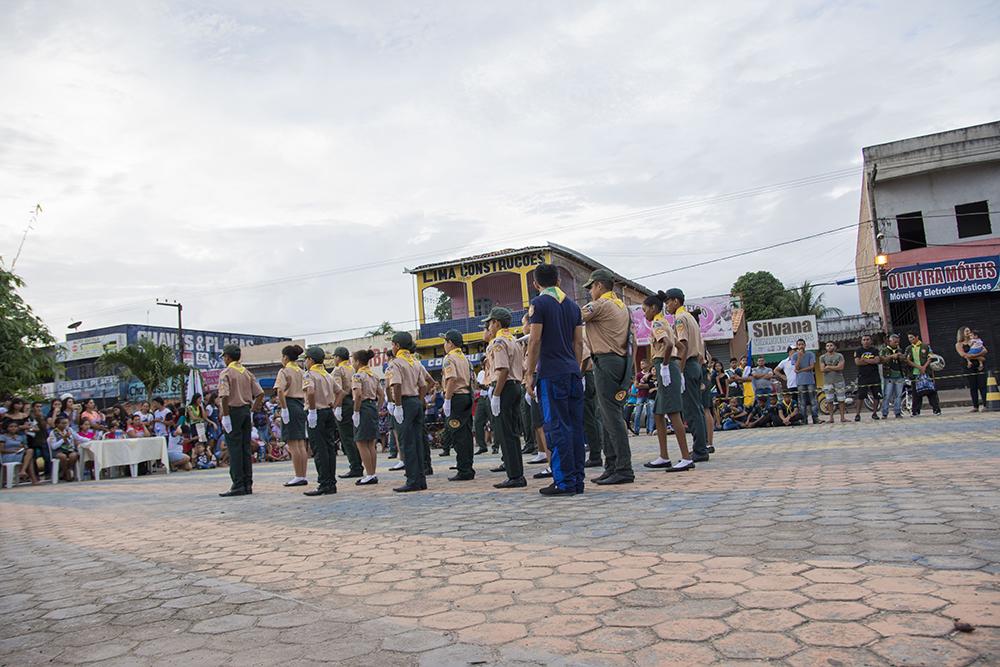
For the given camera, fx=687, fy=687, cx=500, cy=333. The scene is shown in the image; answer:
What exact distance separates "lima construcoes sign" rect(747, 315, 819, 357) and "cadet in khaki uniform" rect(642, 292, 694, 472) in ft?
60.7

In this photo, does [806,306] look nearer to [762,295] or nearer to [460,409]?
[762,295]

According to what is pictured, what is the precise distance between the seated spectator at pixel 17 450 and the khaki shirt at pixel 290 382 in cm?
931

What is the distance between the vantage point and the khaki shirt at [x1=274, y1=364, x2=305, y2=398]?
8844 millimetres

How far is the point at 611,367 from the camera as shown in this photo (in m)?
6.22

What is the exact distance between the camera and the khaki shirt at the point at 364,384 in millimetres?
8727

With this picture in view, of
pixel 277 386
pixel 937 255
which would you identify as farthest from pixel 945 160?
pixel 277 386

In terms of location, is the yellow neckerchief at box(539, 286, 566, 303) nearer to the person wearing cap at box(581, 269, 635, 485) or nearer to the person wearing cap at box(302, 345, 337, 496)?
the person wearing cap at box(581, 269, 635, 485)

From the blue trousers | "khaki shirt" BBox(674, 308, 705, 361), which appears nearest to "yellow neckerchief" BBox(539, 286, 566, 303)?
the blue trousers

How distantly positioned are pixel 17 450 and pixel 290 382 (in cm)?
973

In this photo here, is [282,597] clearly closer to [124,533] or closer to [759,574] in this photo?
[759,574]

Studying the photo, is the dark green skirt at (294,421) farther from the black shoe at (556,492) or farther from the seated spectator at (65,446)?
the seated spectator at (65,446)

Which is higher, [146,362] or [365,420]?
[146,362]

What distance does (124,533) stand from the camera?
598 centimetres

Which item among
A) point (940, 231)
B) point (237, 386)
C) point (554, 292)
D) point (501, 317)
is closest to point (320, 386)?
point (237, 386)
